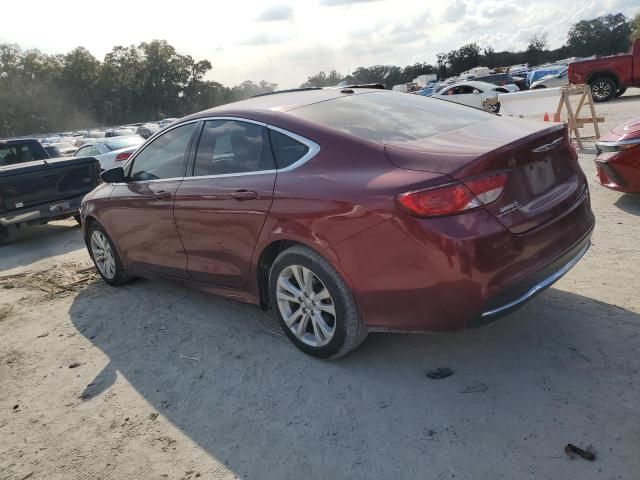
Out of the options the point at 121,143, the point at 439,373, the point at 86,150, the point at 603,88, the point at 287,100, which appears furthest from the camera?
the point at 603,88

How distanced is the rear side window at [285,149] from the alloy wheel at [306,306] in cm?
67

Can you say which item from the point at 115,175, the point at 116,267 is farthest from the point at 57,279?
the point at 115,175

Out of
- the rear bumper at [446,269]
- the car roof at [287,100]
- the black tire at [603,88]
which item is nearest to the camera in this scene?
the rear bumper at [446,269]

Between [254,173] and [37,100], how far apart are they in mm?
102387

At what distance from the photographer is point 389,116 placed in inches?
140

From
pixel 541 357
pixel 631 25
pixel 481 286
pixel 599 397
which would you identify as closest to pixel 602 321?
pixel 541 357

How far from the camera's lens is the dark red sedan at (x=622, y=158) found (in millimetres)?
5480

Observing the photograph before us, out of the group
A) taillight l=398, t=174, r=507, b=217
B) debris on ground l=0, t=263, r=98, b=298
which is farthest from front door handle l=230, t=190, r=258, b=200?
debris on ground l=0, t=263, r=98, b=298

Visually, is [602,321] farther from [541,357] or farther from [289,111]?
[289,111]

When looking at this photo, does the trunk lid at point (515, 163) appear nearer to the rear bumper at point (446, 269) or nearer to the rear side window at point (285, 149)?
the rear bumper at point (446, 269)

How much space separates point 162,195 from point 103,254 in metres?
1.63

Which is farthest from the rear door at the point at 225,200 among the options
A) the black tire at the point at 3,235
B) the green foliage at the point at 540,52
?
the green foliage at the point at 540,52

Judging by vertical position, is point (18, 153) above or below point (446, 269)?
above

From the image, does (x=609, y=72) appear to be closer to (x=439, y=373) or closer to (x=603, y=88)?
(x=603, y=88)
